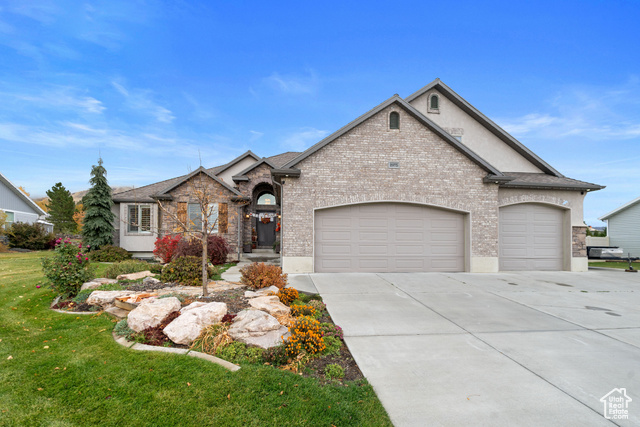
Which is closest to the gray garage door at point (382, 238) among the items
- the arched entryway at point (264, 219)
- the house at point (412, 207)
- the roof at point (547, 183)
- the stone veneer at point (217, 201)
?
the house at point (412, 207)

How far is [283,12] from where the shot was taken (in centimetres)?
1255

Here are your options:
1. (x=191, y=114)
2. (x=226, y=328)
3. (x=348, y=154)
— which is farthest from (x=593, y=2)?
(x=191, y=114)

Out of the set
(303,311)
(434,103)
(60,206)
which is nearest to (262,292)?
(303,311)

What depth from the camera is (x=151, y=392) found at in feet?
10.5

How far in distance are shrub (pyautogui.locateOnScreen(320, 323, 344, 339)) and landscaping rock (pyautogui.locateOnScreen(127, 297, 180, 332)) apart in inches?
98.6

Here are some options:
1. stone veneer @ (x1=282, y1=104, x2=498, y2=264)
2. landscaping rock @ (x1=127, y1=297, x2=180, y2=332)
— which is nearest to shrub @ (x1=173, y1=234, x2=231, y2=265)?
stone veneer @ (x1=282, y1=104, x2=498, y2=264)

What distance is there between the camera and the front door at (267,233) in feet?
66.1

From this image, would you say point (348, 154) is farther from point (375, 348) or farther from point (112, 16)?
point (112, 16)

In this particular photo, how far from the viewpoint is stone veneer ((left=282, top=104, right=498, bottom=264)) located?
36.8 ft

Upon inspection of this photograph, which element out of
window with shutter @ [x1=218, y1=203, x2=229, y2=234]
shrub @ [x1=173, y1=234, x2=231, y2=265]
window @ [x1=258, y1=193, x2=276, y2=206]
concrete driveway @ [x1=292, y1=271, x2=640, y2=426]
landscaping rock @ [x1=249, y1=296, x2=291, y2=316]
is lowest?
concrete driveway @ [x1=292, y1=271, x2=640, y2=426]

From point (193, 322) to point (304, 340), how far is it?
1718 mm

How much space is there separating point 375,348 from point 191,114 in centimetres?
1628

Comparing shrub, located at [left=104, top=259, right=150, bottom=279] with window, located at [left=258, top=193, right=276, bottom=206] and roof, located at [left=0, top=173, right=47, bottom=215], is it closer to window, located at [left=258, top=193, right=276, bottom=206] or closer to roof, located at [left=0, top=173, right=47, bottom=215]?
window, located at [left=258, top=193, right=276, bottom=206]

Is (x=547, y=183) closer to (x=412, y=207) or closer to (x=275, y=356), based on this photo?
(x=412, y=207)
